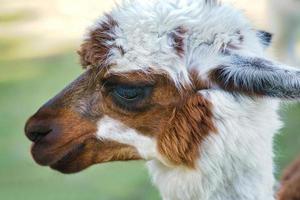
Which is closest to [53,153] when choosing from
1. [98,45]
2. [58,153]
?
[58,153]

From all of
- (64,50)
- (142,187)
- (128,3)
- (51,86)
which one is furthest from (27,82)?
(128,3)

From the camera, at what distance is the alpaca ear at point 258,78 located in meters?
2.29

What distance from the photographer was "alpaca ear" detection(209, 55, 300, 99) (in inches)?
90.0

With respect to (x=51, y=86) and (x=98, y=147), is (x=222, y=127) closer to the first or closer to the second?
(x=98, y=147)

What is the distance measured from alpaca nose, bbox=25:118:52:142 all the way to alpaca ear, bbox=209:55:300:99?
1.94 ft

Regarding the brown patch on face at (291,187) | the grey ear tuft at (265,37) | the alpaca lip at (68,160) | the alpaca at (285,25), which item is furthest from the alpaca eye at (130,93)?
the alpaca at (285,25)

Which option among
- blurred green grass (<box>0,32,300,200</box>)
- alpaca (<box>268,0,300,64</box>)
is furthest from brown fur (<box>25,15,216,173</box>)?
alpaca (<box>268,0,300,64</box>)

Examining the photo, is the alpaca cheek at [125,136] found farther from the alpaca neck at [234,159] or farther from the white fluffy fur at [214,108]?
the alpaca neck at [234,159]

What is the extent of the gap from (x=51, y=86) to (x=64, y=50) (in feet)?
5.52

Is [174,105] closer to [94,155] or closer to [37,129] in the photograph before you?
[94,155]

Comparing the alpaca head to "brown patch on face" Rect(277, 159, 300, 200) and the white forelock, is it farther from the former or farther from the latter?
"brown patch on face" Rect(277, 159, 300, 200)

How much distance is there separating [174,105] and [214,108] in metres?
0.14

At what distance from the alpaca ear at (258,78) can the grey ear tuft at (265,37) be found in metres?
0.28

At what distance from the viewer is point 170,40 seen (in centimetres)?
250
